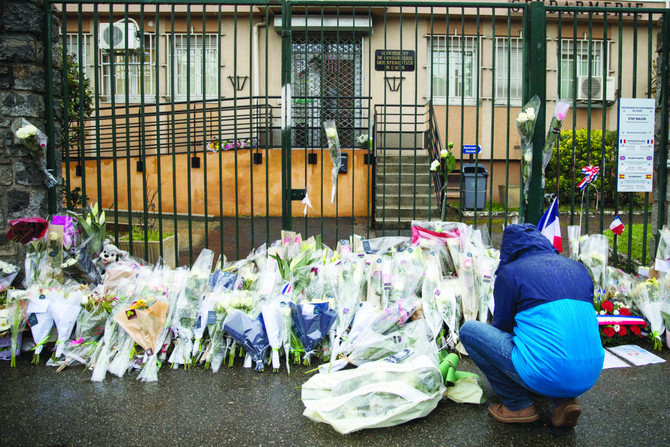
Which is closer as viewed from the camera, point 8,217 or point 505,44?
point 8,217

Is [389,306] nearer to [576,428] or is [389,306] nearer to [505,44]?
[576,428]

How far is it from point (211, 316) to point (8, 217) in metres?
2.22

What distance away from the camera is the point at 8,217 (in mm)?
4617

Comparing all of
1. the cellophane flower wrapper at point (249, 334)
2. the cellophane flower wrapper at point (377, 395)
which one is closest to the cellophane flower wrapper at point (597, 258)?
the cellophane flower wrapper at point (377, 395)

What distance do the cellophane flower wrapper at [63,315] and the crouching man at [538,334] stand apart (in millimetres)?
2861

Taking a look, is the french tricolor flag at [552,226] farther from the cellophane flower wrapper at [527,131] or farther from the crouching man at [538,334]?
the crouching man at [538,334]

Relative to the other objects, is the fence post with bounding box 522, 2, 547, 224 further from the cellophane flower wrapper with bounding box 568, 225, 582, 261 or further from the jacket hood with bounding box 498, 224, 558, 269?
the jacket hood with bounding box 498, 224, 558, 269

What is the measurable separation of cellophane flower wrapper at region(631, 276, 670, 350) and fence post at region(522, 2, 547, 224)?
3.51 ft

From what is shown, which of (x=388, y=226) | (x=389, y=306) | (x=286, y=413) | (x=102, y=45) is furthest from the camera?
(x=102, y=45)

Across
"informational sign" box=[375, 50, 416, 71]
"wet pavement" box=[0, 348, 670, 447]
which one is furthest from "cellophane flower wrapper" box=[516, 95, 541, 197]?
"wet pavement" box=[0, 348, 670, 447]

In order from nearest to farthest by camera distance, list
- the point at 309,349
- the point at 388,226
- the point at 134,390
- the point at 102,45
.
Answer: the point at 134,390
the point at 309,349
the point at 388,226
the point at 102,45

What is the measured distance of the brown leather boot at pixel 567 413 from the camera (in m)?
2.81

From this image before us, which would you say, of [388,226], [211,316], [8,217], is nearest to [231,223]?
[388,226]

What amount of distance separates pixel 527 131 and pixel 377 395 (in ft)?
9.42
